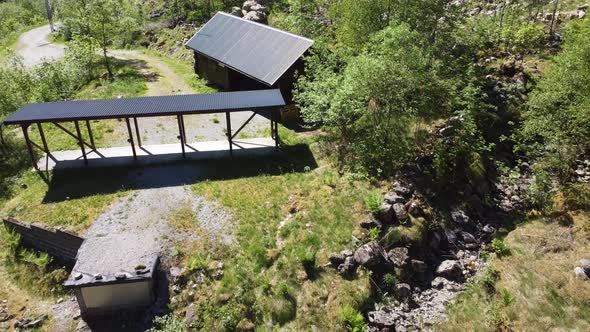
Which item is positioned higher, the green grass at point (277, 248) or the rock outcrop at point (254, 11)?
the rock outcrop at point (254, 11)

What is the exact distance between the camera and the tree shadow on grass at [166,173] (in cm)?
2223

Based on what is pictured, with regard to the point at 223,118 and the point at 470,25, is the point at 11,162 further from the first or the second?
the point at 470,25

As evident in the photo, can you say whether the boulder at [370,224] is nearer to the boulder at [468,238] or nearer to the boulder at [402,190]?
the boulder at [402,190]

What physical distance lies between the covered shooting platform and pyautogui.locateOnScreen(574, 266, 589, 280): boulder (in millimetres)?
16018

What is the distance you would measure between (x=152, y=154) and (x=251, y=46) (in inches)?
449

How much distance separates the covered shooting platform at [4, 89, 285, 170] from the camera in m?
22.8

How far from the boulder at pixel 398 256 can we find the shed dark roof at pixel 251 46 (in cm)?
1399

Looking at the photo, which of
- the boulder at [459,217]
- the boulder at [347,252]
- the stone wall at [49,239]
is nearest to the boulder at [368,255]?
the boulder at [347,252]

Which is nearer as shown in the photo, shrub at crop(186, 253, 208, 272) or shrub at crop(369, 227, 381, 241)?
shrub at crop(186, 253, 208, 272)

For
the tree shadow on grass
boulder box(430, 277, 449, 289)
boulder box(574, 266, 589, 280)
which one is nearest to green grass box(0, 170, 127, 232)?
the tree shadow on grass

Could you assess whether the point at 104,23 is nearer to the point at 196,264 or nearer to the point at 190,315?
the point at 196,264

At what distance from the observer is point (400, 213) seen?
1909cm

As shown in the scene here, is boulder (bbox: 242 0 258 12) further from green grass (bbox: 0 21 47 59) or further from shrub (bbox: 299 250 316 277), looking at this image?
shrub (bbox: 299 250 316 277)

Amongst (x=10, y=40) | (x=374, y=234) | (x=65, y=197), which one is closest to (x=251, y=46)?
(x=65, y=197)
